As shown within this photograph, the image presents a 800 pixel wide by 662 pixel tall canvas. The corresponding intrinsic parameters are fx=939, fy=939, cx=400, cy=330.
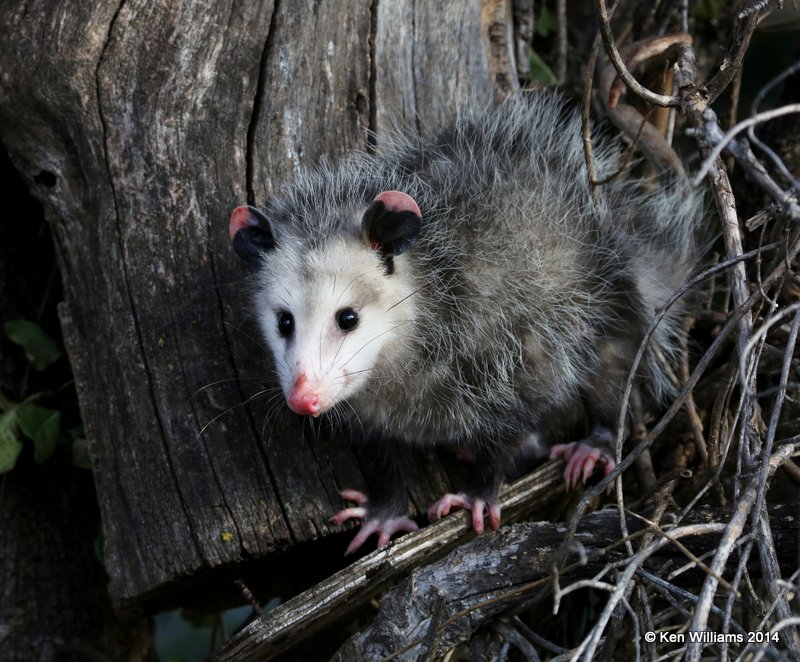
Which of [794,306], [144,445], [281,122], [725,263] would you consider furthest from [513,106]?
[144,445]

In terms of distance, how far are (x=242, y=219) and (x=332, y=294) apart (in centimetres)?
26

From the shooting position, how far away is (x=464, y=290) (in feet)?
6.47

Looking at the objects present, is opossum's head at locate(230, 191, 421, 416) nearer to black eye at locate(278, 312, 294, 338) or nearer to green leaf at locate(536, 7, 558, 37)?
black eye at locate(278, 312, 294, 338)

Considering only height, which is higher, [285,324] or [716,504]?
[285,324]

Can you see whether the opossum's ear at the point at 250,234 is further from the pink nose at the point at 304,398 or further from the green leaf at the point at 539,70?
the green leaf at the point at 539,70

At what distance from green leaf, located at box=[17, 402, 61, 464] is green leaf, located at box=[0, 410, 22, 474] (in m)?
0.02

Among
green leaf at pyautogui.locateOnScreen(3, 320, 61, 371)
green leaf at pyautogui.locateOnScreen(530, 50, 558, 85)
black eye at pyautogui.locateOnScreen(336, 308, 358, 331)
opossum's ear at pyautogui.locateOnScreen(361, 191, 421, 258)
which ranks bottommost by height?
black eye at pyautogui.locateOnScreen(336, 308, 358, 331)

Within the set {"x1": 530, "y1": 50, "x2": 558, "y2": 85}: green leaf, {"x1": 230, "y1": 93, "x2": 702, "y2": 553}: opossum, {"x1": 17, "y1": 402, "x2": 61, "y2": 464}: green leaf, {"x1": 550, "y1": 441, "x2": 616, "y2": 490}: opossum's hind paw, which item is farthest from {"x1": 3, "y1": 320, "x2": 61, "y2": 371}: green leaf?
{"x1": 530, "y1": 50, "x2": 558, "y2": 85}: green leaf

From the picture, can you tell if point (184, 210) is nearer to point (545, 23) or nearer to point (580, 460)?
point (580, 460)

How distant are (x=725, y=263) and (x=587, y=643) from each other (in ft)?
2.21

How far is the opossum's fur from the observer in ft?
6.25

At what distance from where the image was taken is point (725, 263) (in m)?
1.59

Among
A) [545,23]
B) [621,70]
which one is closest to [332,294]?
[621,70]

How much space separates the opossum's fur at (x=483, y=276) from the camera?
1906mm
